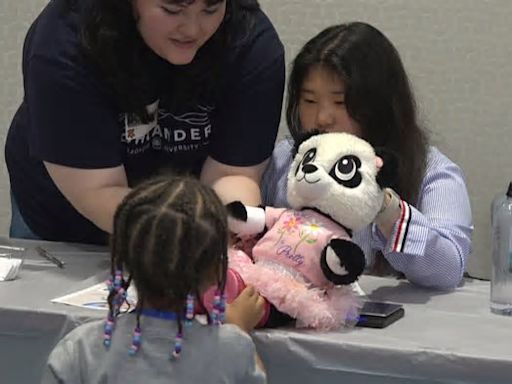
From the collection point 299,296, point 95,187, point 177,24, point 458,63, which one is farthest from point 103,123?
point 458,63

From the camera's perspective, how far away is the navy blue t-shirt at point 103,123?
1462 millimetres

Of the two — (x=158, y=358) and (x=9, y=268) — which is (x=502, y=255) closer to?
(x=158, y=358)

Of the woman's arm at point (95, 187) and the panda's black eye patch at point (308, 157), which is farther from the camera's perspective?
the woman's arm at point (95, 187)

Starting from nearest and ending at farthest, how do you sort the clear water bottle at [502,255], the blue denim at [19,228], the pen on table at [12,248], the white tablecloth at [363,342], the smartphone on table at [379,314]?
the white tablecloth at [363,342] < the smartphone on table at [379,314] < the clear water bottle at [502,255] < the pen on table at [12,248] < the blue denim at [19,228]

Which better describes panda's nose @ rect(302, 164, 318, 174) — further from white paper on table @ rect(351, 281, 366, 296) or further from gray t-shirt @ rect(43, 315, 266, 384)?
gray t-shirt @ rect(43, 315, 266, 384)

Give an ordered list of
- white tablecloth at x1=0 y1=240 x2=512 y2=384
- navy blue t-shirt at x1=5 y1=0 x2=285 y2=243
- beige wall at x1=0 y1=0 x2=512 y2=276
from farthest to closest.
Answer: beige wall at x1=0 y1=0 x2=512 y2=276 → navy blue t-shirt at x1=5 y1=0 x2=285 y2=243 → white tablecloth at x1=0 y1=240 x2=512 y2=384

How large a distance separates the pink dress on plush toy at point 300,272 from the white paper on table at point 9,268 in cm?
35

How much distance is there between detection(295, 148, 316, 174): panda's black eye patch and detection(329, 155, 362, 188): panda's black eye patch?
0.13ft

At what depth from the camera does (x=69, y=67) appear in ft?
4.77

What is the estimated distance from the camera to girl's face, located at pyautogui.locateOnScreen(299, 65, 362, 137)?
5.34 feet

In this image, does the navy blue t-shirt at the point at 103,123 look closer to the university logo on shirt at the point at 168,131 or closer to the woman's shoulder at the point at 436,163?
the university logo on shirt at the point at 168,131

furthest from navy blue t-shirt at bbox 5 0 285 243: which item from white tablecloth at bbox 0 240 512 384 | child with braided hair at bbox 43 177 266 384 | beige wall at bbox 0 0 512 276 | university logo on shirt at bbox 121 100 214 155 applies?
beige wall at bbox 0 0 512 276

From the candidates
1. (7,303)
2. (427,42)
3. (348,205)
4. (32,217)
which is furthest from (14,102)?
(348,205)

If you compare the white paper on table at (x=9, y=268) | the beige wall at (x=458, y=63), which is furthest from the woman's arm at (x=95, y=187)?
the beige wall at (x=458, y=63)
